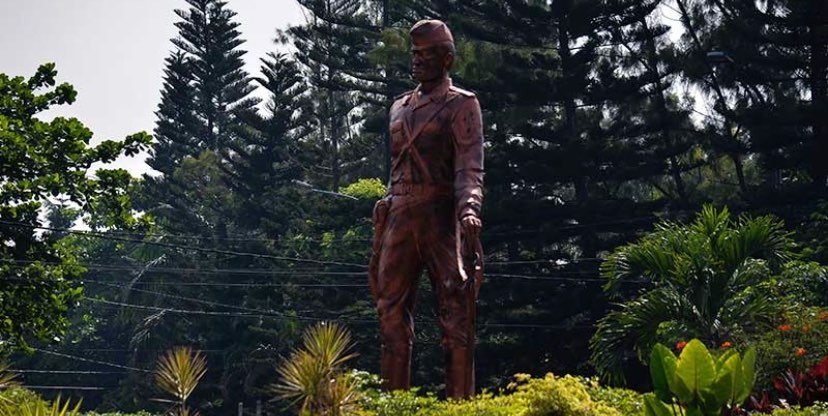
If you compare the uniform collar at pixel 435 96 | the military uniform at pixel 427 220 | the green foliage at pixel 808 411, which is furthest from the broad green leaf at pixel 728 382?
the uniform collar at pixel 435 96

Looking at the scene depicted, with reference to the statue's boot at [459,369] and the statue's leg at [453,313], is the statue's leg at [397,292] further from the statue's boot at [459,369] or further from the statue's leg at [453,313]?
the statue's boot at [459,369]

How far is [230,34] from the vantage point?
162ft

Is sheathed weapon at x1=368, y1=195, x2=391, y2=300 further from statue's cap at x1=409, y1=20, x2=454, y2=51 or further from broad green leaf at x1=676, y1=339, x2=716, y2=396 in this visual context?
broad green leaf at x1=676, y1=339, x2=716, y2=396

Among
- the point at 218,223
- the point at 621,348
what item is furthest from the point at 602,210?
the point at 218,223

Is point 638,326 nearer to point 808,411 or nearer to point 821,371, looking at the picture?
point 821,371

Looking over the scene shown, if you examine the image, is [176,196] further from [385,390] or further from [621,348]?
[385,390]

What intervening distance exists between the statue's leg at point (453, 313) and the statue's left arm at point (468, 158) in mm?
380

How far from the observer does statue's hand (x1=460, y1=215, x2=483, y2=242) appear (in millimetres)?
9883

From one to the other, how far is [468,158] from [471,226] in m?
0.69

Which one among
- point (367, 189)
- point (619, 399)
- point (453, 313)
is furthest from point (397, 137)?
point (367, 189)

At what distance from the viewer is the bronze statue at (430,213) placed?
10258 mm

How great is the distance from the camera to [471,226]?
32.4ft

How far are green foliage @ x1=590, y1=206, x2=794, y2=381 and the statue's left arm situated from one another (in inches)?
252

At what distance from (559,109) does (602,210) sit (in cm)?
513
